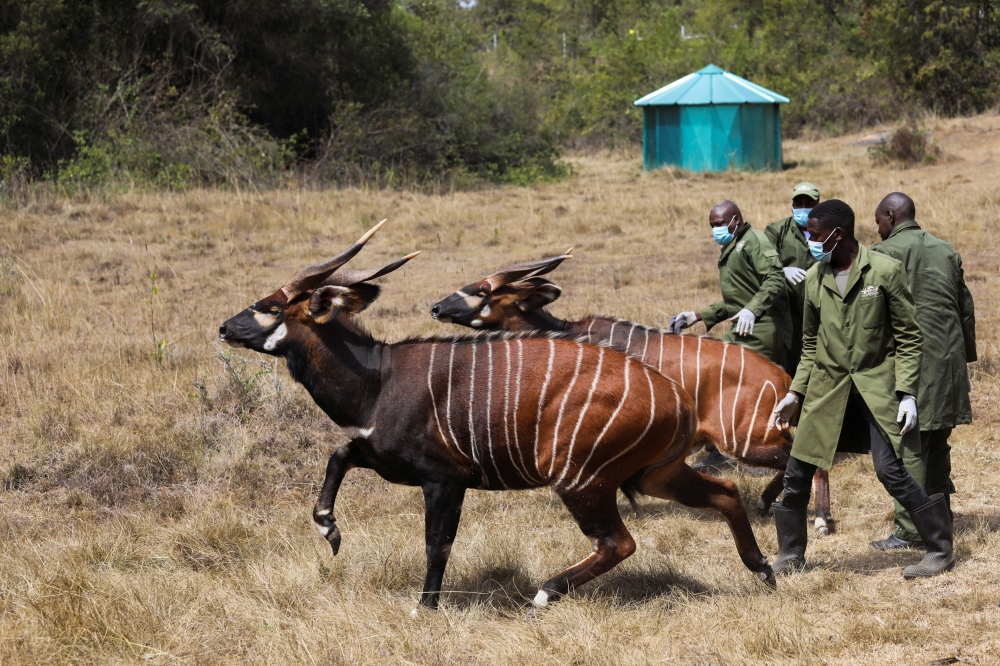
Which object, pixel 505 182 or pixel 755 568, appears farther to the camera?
pixel 505 182

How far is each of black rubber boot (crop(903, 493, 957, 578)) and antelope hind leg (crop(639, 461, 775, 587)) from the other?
74 centimetres

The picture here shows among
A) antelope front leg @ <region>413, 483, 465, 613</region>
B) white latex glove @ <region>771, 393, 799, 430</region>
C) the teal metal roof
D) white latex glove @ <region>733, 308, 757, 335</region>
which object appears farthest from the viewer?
the teal metal roof

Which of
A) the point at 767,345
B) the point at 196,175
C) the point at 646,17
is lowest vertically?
the point at 767,345

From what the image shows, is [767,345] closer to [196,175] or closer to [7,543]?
[7,543]

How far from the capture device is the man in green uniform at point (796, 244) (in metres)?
7.58

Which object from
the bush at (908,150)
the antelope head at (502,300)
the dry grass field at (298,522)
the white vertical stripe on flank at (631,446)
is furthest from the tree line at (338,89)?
the white vertical stripe on flank at (631,446)

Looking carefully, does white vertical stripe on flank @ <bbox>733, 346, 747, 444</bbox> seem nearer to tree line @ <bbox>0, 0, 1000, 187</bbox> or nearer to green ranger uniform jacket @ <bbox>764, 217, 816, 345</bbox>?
green ranger uniform jacket @ <bbox>764, 217, 816, 345</bbox>

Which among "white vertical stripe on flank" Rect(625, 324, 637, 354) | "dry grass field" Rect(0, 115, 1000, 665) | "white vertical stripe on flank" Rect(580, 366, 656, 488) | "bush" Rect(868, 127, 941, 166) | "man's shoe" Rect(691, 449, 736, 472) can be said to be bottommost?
"man's shoe" Rect(691, 449, 736, 472)

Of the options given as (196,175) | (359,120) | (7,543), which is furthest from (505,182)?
(7,543)

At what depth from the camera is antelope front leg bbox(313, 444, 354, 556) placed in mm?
5414

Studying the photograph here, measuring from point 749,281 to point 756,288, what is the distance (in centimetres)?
7

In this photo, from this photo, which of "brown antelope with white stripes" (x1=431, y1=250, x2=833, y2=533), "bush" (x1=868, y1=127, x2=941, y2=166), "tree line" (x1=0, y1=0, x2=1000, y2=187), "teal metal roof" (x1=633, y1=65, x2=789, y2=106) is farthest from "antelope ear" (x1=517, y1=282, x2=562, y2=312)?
"teal metal roof" (x1=633, y1=65, x2=789, y2=106)

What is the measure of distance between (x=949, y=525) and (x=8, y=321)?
8.28 meters

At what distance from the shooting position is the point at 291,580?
5516 mm
